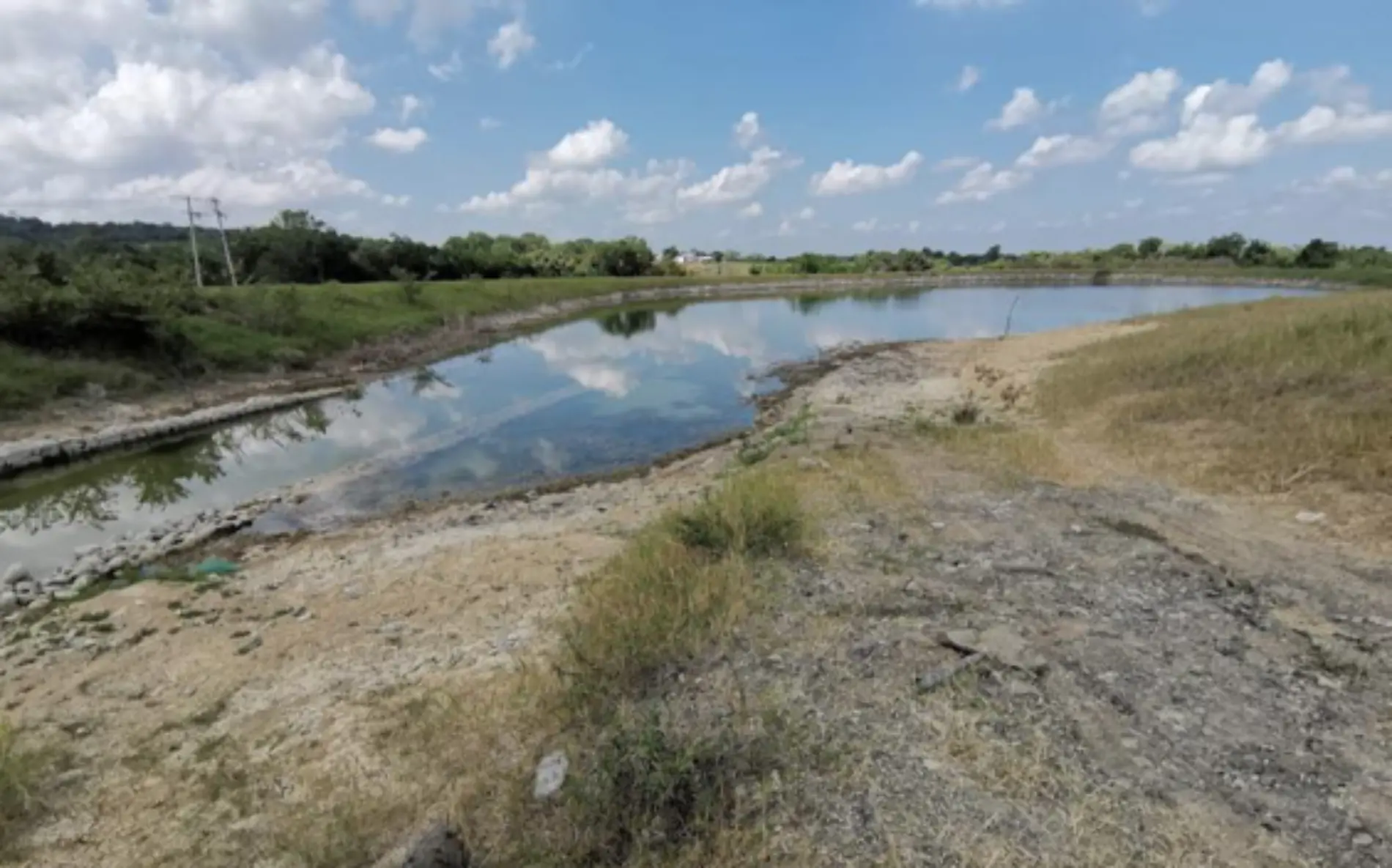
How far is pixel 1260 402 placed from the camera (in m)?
12.4

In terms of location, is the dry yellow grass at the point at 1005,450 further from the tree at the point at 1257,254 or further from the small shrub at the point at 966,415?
the tree at the point at 1257,254

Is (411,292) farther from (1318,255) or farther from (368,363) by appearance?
(1318,255)

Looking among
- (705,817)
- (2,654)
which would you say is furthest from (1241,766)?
(2,654)

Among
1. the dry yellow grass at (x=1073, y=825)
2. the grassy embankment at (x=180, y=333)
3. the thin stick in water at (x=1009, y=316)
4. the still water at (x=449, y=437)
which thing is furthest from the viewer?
the thin stick in water at (x=1009, y=316)

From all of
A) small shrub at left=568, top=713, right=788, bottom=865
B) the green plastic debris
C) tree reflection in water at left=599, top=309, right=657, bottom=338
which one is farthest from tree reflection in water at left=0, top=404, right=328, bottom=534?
tree reflection in water at left=599, top=309, right=657, bottom=338

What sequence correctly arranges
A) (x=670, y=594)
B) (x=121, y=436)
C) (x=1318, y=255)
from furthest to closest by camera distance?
(x=1318, y=255)
(x=121, y=436)
(x=670, y=594)

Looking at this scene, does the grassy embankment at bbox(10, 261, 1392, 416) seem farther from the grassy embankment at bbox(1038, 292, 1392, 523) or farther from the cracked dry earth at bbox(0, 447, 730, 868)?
the grassy embankment at bbox(1038, 292, 1392, 523)

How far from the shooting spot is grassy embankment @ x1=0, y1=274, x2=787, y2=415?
82.8 feet

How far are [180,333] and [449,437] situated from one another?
1518 centimetres

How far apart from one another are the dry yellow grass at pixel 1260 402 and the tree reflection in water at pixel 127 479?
20918 millimetres

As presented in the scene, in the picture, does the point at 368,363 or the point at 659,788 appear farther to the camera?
the point at 368,363

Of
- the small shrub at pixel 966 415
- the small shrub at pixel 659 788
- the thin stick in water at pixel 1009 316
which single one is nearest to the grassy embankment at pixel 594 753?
the small shrub at pixel 659 788

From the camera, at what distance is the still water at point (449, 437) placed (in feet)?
57.6

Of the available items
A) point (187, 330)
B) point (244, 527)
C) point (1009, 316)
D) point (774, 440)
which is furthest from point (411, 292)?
point (774, 440)
